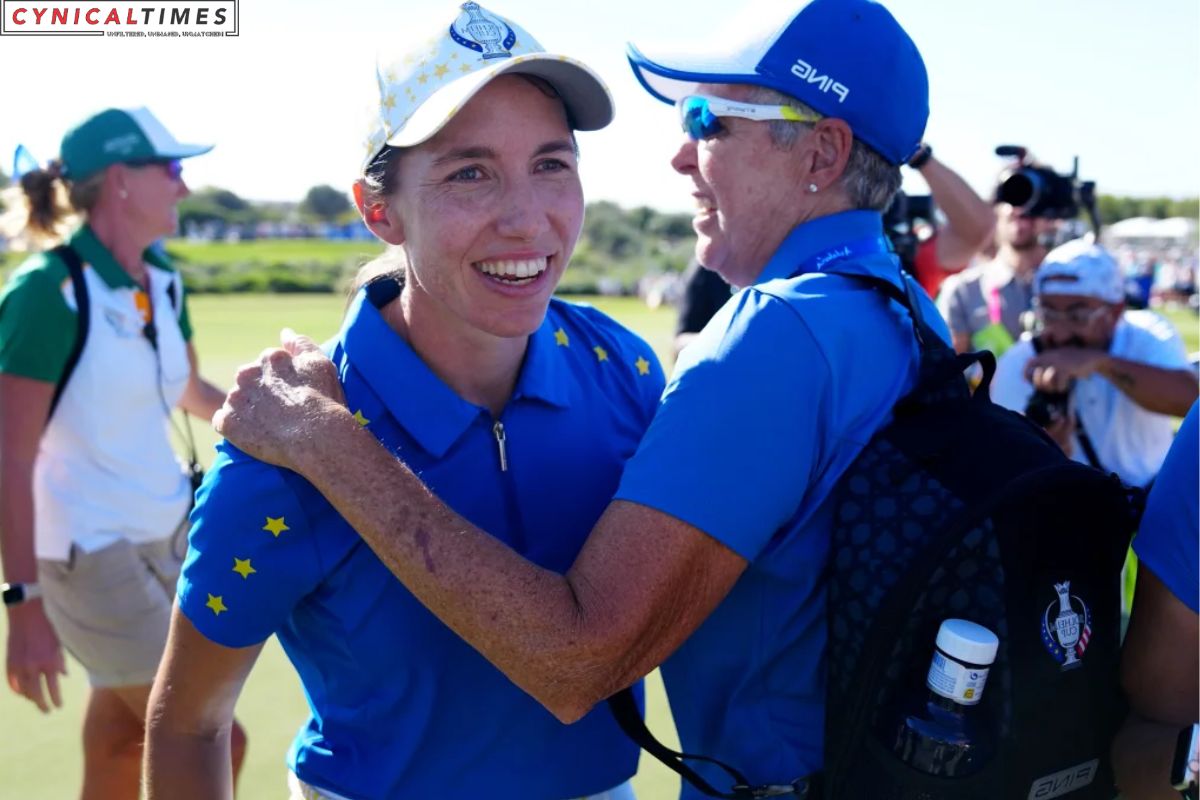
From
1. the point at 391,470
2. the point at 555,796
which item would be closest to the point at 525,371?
the point at 391,470

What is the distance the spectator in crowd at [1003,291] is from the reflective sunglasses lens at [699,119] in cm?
369

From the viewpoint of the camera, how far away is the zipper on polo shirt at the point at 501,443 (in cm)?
198

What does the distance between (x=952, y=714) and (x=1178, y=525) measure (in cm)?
50

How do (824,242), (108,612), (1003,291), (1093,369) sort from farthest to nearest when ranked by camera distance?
(1003,291) < (1093,369) < (108,612) < (824,242)

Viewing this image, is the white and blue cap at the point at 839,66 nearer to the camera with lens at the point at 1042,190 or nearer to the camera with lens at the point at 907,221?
the camera with lens at the point at 907,221

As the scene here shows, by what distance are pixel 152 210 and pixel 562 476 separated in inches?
100

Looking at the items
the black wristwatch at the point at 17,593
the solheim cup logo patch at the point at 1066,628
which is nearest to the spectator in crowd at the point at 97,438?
the black wristwatch at the point at 17,593

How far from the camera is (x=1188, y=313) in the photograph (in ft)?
107

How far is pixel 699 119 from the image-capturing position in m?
2.05

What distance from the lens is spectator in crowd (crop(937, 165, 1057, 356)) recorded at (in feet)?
18.2

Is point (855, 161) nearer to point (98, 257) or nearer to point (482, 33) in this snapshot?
point (482, 33)

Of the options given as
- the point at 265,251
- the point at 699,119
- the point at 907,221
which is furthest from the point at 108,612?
the point at 265,251

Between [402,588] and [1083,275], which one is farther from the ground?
[1083,275]

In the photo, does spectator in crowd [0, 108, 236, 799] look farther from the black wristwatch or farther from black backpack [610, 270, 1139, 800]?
black backpack [610, 270, 1139, 800]
